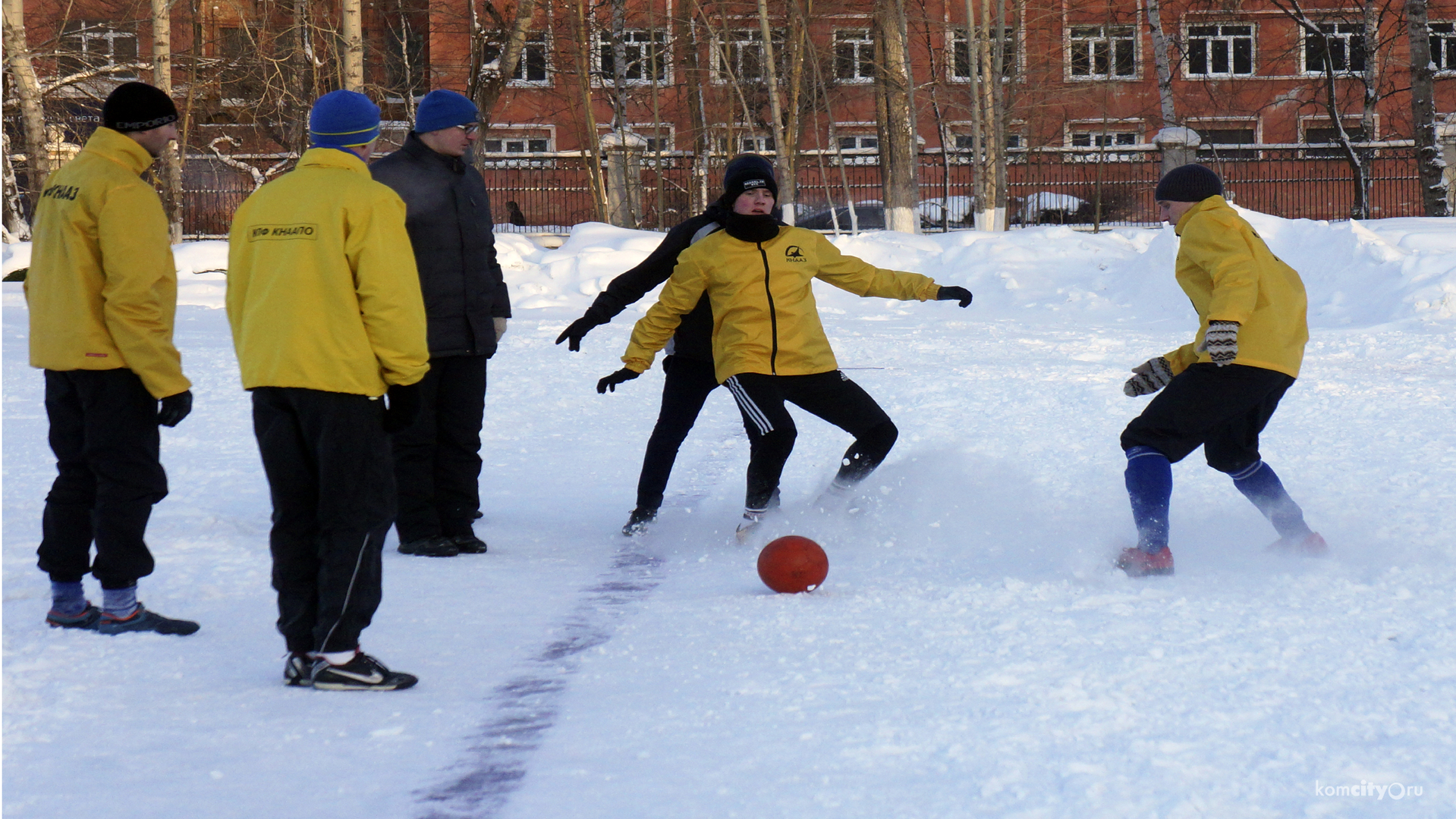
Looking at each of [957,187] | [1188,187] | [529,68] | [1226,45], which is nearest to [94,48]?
[529,68]

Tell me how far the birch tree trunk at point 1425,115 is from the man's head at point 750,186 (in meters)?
19.1

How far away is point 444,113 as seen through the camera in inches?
199

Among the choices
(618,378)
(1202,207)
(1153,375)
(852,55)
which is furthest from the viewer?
(852,55)

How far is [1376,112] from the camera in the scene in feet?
123

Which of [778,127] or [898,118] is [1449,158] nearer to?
[898,118]

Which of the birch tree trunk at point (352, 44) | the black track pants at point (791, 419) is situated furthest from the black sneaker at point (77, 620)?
the birch tree trunk at point (352, 44)

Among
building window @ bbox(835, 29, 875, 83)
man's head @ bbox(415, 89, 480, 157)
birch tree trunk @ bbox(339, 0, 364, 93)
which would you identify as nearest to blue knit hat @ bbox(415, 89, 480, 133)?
man's head @ bbox(415, 89, 480, 157)

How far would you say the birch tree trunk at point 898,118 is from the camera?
909 inches

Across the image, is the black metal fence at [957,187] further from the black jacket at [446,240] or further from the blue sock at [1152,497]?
the blue sock at [1152,497]

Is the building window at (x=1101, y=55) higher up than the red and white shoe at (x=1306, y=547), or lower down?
higher up

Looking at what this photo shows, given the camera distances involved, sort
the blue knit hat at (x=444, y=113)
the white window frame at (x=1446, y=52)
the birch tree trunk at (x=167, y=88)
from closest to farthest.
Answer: the blue knit hat at (x=444, y=113)
the birch tree trunk at (x=167, y=88)
the white window frame at (x=1446, y=52)

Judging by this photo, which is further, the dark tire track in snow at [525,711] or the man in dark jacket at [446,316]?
the man in dark jacket at [446,316]

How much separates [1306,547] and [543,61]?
31552mm

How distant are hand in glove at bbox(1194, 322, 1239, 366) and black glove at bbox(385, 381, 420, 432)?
2.50m
